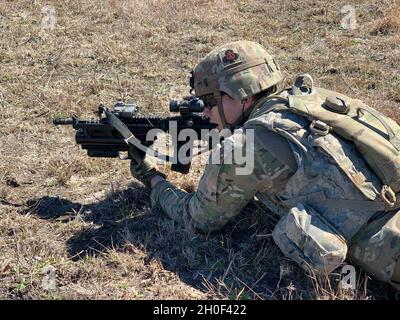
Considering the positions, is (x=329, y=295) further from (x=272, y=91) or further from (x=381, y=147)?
(x=272, y=91)

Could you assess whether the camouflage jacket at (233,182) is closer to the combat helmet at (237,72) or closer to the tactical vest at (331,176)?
the tactical vest at (331,176)

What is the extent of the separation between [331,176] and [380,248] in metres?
0.55

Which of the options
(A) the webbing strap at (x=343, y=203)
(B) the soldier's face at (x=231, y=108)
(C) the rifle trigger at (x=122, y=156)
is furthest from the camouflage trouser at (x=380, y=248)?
(C) the rifle trigger at (x=122, y=156)

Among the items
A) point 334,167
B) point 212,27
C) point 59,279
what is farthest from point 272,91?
point 212,27

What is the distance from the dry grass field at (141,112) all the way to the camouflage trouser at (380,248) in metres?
0.17

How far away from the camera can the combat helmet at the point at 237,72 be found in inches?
174

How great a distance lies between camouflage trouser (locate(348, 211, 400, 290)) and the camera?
12.7ft

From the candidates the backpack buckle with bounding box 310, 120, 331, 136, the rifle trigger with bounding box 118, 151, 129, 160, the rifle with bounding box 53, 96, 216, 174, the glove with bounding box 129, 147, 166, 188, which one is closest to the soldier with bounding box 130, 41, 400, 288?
the backpack buckle with bounding box 310, 120, 331, 136

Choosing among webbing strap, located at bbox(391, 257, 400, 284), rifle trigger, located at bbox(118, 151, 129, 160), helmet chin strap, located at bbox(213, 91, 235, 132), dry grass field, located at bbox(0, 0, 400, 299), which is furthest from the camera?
rifle trigger, located at bbox(118, 151, 129, 160)

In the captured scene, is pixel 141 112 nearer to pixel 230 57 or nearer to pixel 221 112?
pixel 221 112

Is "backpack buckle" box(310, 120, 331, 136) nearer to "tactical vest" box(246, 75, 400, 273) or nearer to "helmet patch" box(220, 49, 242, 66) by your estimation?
"tactical vest" box(246, 75, 400, 273)

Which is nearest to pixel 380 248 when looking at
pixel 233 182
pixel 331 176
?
pixel 331 176
